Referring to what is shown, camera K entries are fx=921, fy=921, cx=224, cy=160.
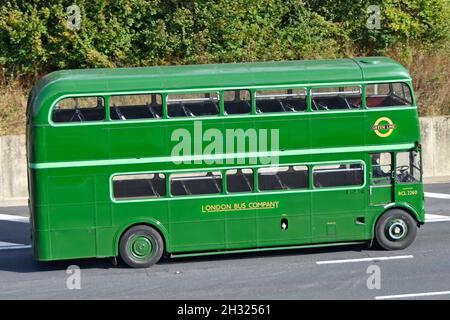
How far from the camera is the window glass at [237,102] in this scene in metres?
17.5

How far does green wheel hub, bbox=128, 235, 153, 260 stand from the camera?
17.6 meters

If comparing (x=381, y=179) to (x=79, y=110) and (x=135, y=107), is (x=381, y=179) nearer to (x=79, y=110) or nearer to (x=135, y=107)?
(x=135, y=107)

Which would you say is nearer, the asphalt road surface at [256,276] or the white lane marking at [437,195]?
the asphalt road surface at [256,276]

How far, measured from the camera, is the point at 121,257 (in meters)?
17.7

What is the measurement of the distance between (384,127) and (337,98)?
107 centimetres

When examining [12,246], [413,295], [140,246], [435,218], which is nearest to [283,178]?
[140,246]

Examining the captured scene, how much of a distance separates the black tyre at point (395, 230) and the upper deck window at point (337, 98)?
2343mm

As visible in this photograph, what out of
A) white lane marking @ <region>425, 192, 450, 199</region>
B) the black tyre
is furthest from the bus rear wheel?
white lane marking @ <region>425, 192, 450, 199</region>

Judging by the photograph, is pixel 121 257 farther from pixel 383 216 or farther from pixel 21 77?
pixel 21 77

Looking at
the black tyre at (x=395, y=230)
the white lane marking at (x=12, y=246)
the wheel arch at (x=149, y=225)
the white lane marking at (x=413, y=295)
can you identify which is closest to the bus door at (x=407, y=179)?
the black tyre at (x=395, y=230)

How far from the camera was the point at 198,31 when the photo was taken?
29984 millimetres

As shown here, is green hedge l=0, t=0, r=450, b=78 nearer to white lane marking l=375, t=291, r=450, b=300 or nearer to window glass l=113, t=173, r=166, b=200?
window glass l=113, t=173, r=166, b=200

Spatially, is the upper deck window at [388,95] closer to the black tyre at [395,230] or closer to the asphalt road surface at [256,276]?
the black tyre at [395,230]

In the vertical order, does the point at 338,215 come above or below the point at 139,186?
below
